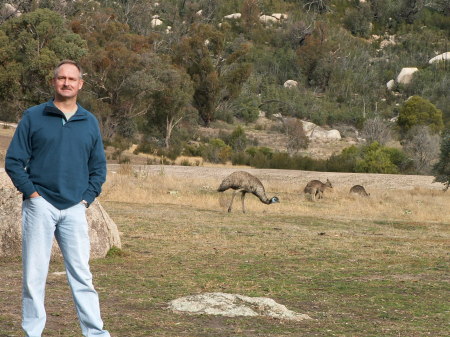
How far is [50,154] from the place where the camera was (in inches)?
248

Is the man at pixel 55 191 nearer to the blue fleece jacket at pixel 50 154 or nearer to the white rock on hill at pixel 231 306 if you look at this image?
the blue fleece jacket at pixel 50 154

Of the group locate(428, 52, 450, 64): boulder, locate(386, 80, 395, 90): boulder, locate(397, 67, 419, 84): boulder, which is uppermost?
locate(428, 52, 450, 64): boulder

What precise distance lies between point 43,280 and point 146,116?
5953cm

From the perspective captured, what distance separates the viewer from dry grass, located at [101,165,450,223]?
987 inches

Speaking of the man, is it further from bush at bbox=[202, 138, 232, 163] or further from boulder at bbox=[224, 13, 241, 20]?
boulder at bbox=[224, 13, 241, 20]

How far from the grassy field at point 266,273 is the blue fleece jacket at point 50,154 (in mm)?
1831

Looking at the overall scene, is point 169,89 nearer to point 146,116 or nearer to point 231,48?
point 146,116

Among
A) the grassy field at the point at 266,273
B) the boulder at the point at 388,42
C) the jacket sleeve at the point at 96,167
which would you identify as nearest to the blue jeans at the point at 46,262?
the jacket sleeve at the point at 96,167

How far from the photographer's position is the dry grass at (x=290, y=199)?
2506 centimetres

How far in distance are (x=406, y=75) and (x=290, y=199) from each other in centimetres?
6827

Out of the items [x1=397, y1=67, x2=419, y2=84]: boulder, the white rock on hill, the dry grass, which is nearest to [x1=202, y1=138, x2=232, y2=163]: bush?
the dry grass

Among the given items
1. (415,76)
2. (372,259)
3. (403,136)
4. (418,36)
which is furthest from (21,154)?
(418,36)

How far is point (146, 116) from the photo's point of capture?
65500 millimetres

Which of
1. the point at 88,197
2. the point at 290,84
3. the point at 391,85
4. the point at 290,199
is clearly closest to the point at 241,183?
the point at 290,199
